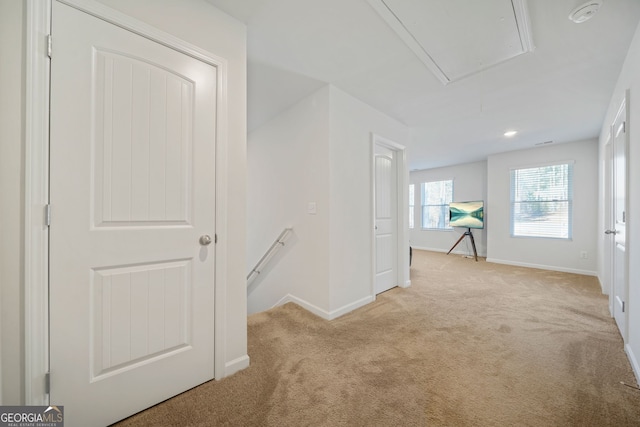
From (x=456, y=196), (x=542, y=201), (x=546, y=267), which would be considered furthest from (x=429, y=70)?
(x=456, y=196)

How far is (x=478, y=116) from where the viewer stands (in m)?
3.27

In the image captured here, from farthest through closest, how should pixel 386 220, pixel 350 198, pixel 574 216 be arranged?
pixel 574 216, pixel 386 220, pixel 350 198

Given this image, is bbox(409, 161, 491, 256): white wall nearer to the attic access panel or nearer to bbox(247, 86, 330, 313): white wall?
the attic access panel

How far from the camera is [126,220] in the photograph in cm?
126

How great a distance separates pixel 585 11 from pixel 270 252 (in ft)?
11.0

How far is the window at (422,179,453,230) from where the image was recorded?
6648 mm

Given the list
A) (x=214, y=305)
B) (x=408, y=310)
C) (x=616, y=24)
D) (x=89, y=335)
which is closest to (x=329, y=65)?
(x=616, y=24)

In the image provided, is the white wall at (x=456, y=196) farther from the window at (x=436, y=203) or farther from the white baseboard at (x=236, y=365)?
the white baseboard at (x=236, y=365)

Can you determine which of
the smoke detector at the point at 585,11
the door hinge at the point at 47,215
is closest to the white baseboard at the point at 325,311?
the door hinge at the point at 47,215

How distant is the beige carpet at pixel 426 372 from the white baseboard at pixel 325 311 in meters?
0.08

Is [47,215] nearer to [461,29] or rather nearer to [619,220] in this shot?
[461,29]

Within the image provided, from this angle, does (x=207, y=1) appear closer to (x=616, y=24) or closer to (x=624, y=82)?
(x=616, y=24)

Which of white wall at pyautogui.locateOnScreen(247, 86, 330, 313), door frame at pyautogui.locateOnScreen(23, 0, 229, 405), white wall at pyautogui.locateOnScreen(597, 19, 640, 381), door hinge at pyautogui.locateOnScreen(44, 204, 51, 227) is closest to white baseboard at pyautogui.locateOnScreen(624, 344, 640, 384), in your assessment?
white wall at pyautogui.locateOnScreen(597, 19, 640, 381)

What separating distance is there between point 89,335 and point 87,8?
1586mm
